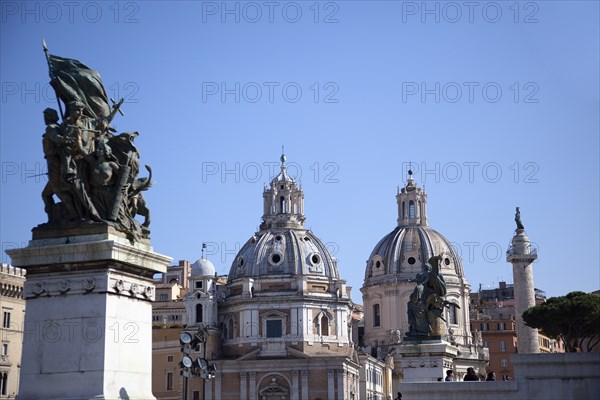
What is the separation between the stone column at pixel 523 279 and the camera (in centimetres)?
8012

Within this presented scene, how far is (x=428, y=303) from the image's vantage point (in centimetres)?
2722

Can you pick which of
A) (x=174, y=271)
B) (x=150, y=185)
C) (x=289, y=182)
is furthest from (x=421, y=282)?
(x=174, y=271)

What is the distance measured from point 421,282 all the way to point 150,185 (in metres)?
15.6

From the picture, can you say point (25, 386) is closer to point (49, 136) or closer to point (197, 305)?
point (49, 136)

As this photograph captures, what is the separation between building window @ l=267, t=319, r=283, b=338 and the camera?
101 metres

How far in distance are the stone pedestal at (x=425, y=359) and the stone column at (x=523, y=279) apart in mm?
54927

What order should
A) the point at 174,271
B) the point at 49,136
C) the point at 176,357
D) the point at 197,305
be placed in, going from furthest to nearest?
the point at 174,271 < the point at 197,305 < the point at 176,357 < the point at 49,136

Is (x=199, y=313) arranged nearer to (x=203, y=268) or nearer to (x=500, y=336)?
(x=203, y=268)

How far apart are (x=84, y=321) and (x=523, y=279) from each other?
73.0m

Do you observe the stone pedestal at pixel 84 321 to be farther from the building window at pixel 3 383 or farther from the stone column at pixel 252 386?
the stone column at pixel 252 386

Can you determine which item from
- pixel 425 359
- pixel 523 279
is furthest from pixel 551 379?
pixel 523 279

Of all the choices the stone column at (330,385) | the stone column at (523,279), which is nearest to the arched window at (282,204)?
the stone column at (330,385)

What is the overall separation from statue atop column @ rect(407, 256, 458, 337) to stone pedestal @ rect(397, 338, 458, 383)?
0.45 metres

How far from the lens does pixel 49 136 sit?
41.2ft
